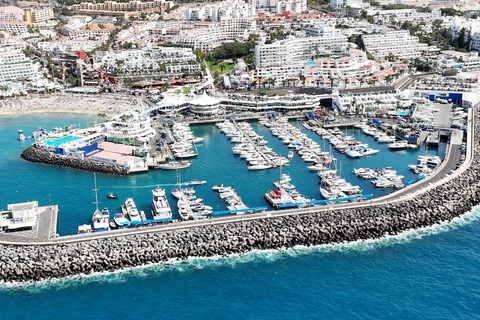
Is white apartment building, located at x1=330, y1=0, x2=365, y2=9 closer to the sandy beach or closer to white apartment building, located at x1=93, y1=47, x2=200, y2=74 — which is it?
white apartment building, located at x1=93, y1=47, x2=200, y2=74

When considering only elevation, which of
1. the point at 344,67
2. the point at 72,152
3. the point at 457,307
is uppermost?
the point at 344,67

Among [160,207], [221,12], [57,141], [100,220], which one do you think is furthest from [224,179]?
[221,12]

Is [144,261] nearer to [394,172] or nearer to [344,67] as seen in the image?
[394,172]

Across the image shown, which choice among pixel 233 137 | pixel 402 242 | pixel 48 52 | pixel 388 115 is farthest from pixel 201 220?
pixel 48 52

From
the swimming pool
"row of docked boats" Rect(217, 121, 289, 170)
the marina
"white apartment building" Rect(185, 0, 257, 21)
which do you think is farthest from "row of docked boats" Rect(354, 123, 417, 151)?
"white apartment building" Rect(185, 0, 257, 21)

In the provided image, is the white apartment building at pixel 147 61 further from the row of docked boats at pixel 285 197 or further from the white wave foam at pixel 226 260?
the white wave foam at pixel 226 260

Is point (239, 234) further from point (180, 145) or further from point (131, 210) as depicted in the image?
point (180, 145)
